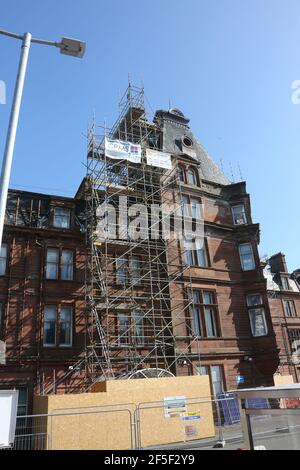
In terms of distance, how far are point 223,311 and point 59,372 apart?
1134 centimetres

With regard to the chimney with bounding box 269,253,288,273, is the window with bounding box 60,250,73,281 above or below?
below

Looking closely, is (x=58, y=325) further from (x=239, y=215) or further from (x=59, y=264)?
(x=239, y=215)

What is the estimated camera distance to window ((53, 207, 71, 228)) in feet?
75.4

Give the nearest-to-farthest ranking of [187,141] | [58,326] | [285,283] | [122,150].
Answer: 1. [58,326]
2. [122,150]
3. [187,141]
4. [285,283]

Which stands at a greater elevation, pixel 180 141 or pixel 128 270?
pixel 180 141

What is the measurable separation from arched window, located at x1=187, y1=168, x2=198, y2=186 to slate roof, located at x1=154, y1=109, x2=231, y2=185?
95cm

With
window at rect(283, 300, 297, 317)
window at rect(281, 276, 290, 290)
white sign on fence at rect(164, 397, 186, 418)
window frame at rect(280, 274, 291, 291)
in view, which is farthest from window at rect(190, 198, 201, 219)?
window at rect(281, 276, 290, 290)

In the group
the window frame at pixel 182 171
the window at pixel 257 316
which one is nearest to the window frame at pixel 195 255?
the window at pixel 257 316

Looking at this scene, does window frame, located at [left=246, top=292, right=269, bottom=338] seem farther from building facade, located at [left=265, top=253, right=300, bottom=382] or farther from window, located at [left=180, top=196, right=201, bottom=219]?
building facade, located at [left=265, top=253, right=300, bottom=382]

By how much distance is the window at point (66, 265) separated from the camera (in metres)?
21.8

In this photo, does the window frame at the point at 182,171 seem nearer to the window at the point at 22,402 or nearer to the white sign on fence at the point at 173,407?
the white sign on fence at the point at 173,407

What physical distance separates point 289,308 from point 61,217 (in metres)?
32.6

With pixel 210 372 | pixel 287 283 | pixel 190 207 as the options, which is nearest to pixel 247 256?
pixel 190 207

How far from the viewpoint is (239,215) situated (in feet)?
95.5
